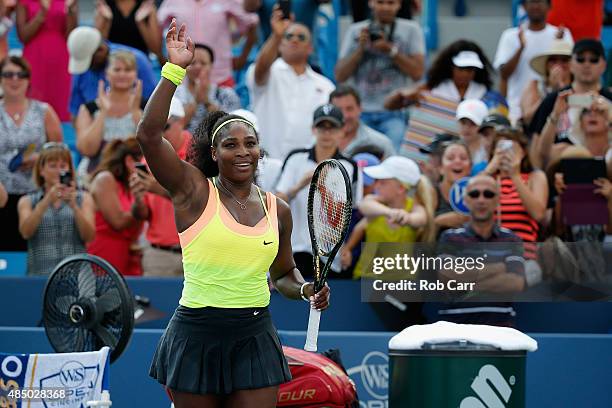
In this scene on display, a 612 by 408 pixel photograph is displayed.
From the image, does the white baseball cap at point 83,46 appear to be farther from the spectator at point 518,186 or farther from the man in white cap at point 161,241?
the spectator at point 518,186

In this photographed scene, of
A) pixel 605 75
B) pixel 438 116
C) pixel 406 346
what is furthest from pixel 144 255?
pixel 605 75

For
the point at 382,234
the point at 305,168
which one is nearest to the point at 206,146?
the point at 382,234

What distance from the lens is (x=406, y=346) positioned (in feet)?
17.5

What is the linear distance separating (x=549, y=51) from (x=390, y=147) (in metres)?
1.63

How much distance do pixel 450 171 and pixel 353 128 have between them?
1.06m

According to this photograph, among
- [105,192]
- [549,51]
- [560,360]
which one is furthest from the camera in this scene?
[549,51]

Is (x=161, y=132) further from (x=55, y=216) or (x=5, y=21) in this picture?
(x=5, y=21)

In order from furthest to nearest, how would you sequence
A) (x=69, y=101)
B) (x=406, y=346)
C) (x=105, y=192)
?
(x=69, y=101)
(x=105, y=192)
(x=406, y=346)

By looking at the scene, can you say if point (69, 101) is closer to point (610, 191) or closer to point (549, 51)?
point (549, 51)

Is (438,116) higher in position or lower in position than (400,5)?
lower

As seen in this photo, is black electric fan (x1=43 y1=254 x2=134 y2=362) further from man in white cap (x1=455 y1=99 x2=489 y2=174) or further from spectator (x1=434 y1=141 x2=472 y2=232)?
man in white cap (x1=455 y1=99 x2=489 y2=174)

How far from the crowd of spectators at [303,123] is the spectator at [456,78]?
0.04ft

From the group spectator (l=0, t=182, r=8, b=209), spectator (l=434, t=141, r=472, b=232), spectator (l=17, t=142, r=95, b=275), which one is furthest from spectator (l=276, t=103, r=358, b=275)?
spectator (l=0, t=182, r=8, b=209)

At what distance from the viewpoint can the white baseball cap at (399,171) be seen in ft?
25.4
